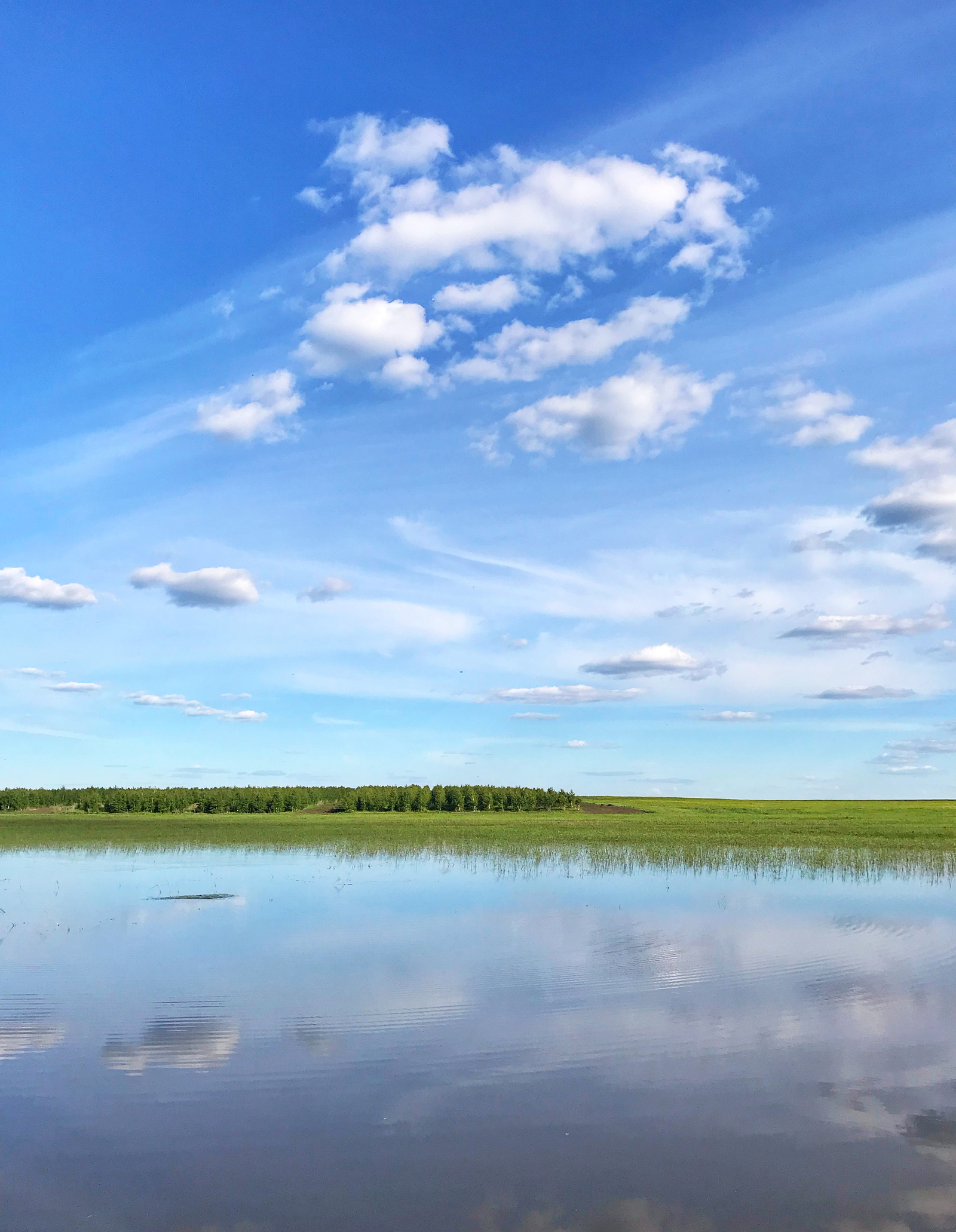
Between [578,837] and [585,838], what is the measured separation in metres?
0.57

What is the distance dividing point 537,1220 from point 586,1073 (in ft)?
11.5

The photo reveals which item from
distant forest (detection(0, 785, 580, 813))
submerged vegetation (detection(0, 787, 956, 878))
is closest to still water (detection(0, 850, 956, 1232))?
submerged vegetation (detection(0, 787, 956, 878))

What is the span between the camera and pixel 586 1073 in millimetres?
10703

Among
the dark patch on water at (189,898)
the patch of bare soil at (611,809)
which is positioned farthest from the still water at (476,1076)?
the patch of bare soil at (611,809)

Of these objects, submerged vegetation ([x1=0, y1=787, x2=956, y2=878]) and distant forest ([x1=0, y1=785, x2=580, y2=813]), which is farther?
distant forest ([x1=0, y1=785, x2=580, y2=813])

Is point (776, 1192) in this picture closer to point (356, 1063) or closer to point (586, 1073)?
point (586, 1073)

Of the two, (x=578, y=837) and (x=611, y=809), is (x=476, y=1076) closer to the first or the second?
(x=578, y=837)

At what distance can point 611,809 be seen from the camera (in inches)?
3656

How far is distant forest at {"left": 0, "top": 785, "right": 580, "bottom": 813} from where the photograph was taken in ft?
310

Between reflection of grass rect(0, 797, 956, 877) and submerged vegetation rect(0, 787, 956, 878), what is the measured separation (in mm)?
129

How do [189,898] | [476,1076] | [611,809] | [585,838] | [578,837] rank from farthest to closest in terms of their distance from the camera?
[611,809] < [578,837] < [585,838] < [189,898] < [476,1076]

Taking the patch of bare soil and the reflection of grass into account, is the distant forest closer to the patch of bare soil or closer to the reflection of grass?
the patch of bare soil

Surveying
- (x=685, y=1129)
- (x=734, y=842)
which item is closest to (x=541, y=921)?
(x=685, y=1129)

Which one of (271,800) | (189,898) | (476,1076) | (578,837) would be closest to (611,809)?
(271,800)
